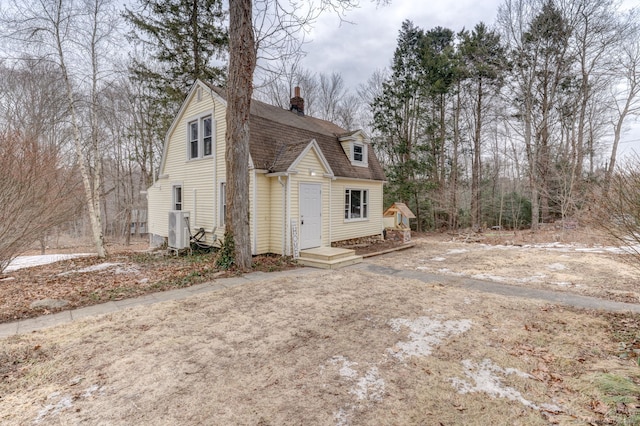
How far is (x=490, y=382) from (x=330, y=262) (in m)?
5.76

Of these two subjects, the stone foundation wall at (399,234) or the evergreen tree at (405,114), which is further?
the evergreen tree at (405,114)

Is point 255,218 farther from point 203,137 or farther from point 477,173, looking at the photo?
point 477,173

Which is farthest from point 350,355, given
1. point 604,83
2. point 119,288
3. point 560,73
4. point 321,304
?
point 604,83

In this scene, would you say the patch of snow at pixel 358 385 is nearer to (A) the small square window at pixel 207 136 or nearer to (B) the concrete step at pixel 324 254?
(B) the concrete step at pixel 324 254

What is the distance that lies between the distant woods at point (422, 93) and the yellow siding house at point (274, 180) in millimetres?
2315

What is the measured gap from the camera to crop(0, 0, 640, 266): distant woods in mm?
10328

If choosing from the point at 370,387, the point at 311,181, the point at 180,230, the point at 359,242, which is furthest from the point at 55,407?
the point at 359,242

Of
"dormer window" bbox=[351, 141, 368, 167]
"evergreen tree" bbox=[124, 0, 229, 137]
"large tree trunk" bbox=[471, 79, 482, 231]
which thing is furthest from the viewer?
"large tree trunk" bbox=[471, 79, 482, 231]

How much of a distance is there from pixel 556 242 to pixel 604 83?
10.5 metres

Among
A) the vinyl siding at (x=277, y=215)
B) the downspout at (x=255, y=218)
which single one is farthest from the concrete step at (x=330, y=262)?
the downspout at (x=255, y=218)

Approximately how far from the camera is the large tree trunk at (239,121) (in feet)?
23.4

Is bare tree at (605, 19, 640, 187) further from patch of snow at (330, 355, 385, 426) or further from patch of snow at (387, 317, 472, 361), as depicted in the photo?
patch of snow at (330, 355, 385, 426)

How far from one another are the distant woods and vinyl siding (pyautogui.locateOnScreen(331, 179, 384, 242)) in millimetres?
4732

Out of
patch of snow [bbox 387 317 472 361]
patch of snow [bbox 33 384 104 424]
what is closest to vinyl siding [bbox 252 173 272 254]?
patch of snow [bbox 387 317 472 361]
